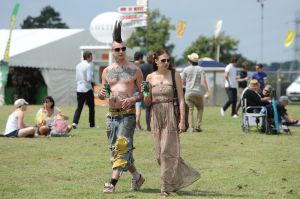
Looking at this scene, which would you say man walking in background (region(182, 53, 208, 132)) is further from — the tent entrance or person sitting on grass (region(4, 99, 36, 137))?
the tent entrance

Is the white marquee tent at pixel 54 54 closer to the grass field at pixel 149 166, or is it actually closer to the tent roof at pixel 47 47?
the tent roof at pixel 47 47

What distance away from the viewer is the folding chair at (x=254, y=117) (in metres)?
17.8

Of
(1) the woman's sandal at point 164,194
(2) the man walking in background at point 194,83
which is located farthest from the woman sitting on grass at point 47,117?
(1) the woman's sandal at point 164,194

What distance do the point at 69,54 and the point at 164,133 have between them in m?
33.8

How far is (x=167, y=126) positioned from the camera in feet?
29.6

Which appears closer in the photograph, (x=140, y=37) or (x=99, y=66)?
(x=99, y=66)

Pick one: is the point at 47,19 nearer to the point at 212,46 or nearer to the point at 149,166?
the point at 212,46

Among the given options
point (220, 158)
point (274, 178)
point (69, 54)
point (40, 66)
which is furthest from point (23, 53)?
point (274, 178)

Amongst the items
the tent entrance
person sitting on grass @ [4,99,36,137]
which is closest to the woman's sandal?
person sitting on grass @ [4,99,36,137]

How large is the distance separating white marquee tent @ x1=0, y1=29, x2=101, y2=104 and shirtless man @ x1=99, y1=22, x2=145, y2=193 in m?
29.2

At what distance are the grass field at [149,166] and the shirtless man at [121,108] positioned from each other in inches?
15.5

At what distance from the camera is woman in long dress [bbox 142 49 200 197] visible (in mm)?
8922

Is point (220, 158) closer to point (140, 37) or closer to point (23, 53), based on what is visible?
point (23, 53)

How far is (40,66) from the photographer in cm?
3956
